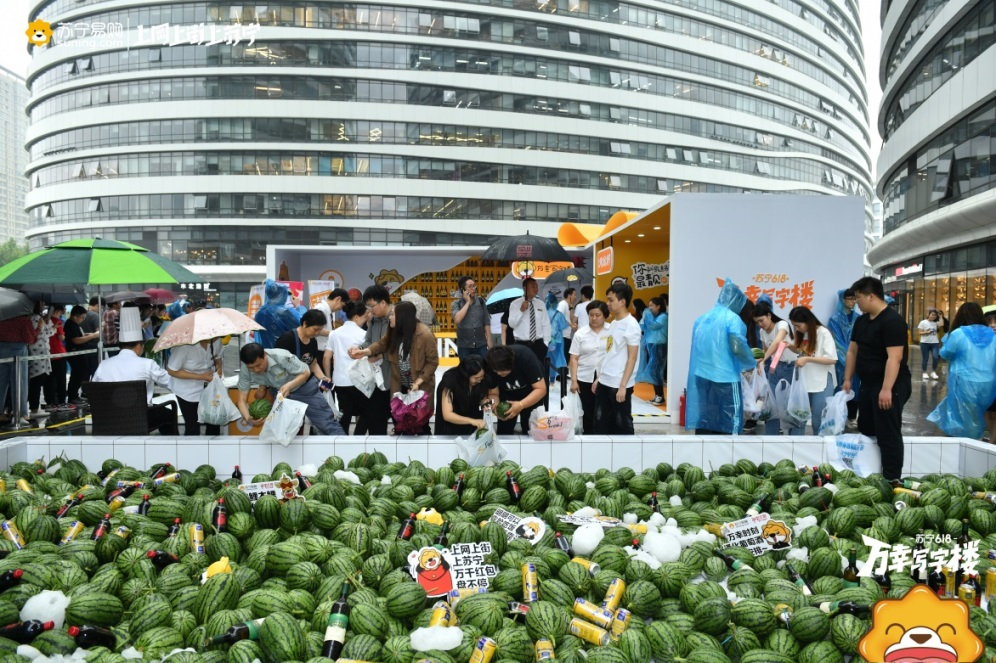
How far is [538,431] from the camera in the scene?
5914 millimetres

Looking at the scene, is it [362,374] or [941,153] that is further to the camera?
[941,153]

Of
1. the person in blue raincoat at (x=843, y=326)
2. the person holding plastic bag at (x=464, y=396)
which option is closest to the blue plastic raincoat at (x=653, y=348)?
the person in blue raincoat at (x=843, y=326)

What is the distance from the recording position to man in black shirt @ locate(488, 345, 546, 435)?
19.2 feet

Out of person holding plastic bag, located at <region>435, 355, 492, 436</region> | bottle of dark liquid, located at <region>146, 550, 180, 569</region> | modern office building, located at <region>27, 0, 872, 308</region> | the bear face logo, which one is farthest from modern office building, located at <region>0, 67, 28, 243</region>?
bottle of dark liquid, located at <region>146, 550, 180, 569</region>

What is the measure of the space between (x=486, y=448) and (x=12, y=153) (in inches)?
4213

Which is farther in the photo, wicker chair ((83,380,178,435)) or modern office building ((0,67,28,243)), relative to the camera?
modern office building ((0,67,28,243))

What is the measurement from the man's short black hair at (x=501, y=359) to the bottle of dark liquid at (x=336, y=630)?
2942mm

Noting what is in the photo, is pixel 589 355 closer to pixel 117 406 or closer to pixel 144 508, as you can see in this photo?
pixel 144 508

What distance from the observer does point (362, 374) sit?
22.0 ft

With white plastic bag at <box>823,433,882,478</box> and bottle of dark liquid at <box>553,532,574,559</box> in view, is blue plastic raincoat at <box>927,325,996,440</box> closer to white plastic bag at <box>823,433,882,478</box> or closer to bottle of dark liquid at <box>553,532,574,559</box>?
white plastic bag at <box>823,433,882,478</box>

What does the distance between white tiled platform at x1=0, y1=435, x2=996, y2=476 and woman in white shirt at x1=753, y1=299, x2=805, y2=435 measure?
1914 millimetres

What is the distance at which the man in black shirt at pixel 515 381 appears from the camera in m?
5.87

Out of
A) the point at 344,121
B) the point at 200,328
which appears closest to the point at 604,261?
the point at 200,328

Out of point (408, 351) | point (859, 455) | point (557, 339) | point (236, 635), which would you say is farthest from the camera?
point (557, 339)
